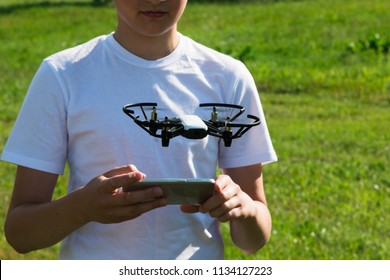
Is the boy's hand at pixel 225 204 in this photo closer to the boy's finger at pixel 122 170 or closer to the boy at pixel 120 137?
the boy at pixel 120 137

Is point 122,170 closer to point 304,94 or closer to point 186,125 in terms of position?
point 186,125

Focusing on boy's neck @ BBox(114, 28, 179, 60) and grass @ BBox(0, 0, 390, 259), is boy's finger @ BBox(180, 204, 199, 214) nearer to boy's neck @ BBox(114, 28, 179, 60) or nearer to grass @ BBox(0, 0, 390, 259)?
boy's neck @ BBox(114, 28, 179, 60)

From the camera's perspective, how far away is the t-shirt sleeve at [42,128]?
9.91ft

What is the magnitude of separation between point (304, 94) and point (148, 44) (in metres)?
9.71

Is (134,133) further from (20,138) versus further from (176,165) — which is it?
(20,138)

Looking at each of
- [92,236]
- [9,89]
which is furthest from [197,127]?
[9,89]

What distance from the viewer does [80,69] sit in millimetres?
3059

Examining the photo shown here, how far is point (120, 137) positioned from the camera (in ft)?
9.86

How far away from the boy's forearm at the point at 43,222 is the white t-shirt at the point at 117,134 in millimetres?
100

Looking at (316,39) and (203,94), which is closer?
(203,94)

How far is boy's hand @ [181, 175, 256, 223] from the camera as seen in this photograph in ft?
8.93

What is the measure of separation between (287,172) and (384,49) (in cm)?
656

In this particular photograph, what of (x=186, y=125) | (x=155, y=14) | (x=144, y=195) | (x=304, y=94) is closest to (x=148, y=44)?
(x=155, y=14)
